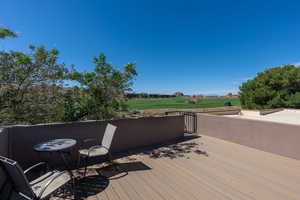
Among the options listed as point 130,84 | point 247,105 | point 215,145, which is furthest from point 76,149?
point 247,105

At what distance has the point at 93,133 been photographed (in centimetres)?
323

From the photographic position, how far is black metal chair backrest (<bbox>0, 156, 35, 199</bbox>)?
1253mm

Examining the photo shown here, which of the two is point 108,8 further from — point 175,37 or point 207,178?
point 207,178

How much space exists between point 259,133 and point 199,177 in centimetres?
254

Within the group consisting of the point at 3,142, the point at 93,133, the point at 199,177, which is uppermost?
the point at 3,142

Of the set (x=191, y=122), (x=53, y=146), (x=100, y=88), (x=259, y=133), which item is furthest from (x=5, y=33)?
(x=259, y=133)

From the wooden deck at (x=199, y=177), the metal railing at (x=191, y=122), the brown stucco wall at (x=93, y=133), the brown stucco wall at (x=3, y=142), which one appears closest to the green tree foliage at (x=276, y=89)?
the metal railing at (x=191, y=122)

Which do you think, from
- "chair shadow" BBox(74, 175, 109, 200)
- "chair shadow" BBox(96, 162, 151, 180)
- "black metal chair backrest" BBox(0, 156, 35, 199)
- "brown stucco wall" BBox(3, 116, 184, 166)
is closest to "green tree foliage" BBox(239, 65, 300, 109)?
"brown stucco wall" BBox(3, 116, 184, 166)

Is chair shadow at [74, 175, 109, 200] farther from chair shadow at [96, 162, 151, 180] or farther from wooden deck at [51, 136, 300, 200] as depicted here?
chair shadow at [96, 162, 151, 180]

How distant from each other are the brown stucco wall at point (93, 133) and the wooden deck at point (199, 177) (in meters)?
0.54

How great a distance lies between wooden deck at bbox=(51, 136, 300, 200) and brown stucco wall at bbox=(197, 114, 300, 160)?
0.74 feet

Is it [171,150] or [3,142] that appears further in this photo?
[171,150]

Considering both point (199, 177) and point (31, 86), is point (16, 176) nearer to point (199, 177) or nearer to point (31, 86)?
point (199, 177)

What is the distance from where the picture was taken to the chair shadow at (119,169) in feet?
8.25
